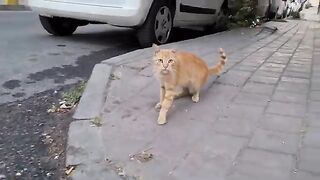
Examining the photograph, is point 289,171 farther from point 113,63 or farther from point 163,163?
point 113,63

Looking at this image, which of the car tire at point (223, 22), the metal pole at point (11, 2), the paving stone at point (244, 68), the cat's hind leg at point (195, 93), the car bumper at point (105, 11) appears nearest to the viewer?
the cat's hind leg at point (195, 93)

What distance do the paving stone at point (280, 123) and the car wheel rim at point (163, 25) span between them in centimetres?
337

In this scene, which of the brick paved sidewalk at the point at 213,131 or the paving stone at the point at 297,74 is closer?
the brick paved sidewalk at the point at 213,131

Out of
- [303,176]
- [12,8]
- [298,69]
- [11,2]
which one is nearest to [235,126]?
[303,176]

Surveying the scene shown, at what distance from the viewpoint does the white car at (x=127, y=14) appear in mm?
5996

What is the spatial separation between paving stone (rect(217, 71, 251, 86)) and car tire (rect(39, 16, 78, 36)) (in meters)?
3.63

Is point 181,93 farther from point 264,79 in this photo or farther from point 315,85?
point 315,85

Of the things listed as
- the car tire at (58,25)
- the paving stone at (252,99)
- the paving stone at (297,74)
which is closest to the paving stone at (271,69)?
the paving stone at (297,74)

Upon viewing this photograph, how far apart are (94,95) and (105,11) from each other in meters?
2.51

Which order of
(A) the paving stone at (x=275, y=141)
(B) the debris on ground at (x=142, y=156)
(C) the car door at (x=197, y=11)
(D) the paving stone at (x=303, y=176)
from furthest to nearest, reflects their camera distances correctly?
(C) the car door at (x=197, y=11), (A) the paving stone at (x=275, y=141), (B) the debris on ground at (x=142, y=156), (D) the paving stone at (x=303, y=176)

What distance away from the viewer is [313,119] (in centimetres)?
336

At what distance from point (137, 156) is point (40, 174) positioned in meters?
0.59

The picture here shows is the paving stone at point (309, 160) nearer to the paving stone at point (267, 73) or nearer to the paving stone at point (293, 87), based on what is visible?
the paving stone at point (293, 87)

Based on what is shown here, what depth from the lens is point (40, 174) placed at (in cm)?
272
